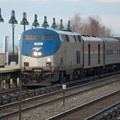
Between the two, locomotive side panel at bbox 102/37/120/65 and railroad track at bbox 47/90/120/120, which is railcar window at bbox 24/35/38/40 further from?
locomotive side panel at bbox 102/37/120/65

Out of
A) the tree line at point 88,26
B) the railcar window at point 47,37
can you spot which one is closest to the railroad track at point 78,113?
the railcar window at point 47,37

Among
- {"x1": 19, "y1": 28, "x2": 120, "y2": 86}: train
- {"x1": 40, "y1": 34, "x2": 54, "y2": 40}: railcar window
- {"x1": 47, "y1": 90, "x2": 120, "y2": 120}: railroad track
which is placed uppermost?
{"x1": 40, "y1": 34, "x2": 54, "y2": 40}: railcar window

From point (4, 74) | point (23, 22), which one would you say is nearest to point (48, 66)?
point (4, 74)

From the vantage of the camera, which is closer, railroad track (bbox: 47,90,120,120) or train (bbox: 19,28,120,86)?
railroad track (bbox: 47,90,120,120)

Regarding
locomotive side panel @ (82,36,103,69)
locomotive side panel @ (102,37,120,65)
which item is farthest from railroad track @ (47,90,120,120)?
locomotive side panel @ (102,37,120,65)

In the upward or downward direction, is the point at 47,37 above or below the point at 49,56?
above

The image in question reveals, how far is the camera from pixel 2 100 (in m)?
16.5

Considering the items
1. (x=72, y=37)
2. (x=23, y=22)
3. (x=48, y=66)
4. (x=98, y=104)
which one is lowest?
(x=98, y=104)

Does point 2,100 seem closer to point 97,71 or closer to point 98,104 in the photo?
point 98,104

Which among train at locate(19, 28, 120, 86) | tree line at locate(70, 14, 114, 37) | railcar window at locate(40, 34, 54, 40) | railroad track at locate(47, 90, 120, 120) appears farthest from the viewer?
tree line at locate(70, 14, 114, 37)

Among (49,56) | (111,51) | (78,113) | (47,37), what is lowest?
(78,113)

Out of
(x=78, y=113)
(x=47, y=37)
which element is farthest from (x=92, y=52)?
(x=78, y=113)

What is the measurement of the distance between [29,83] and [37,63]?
5.04 ft

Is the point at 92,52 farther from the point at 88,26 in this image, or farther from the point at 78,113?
the point at 88,26
